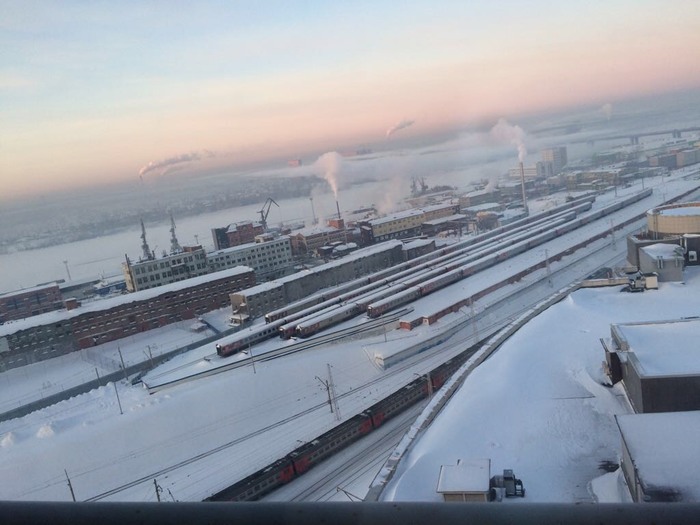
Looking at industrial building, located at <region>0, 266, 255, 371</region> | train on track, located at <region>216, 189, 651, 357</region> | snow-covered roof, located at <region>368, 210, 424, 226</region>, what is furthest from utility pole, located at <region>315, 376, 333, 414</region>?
Answer: snow-covered roof, located at <region>368, 210, 424, 226</region>

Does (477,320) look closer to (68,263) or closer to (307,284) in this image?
(307,284)

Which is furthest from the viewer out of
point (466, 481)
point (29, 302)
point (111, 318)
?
point (29, 302)

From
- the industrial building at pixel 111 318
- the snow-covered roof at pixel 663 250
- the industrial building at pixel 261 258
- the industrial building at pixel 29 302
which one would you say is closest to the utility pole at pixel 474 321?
the snow-covered roof at pixel 663 250

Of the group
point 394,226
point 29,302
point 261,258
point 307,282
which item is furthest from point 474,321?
point 29,302

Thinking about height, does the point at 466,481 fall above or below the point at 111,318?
above

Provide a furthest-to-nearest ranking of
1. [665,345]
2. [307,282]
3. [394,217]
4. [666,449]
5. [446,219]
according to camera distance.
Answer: [446,219], [394,217], [307,282], [665,345], [666,449]

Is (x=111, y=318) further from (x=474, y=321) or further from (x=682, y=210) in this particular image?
(x=682, y=210)

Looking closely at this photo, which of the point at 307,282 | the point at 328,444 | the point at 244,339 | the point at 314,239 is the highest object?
the point at 314,239

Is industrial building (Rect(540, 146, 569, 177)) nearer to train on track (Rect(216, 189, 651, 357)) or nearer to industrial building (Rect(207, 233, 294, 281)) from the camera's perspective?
train on track (Rect(216, 189, 651, 357))
